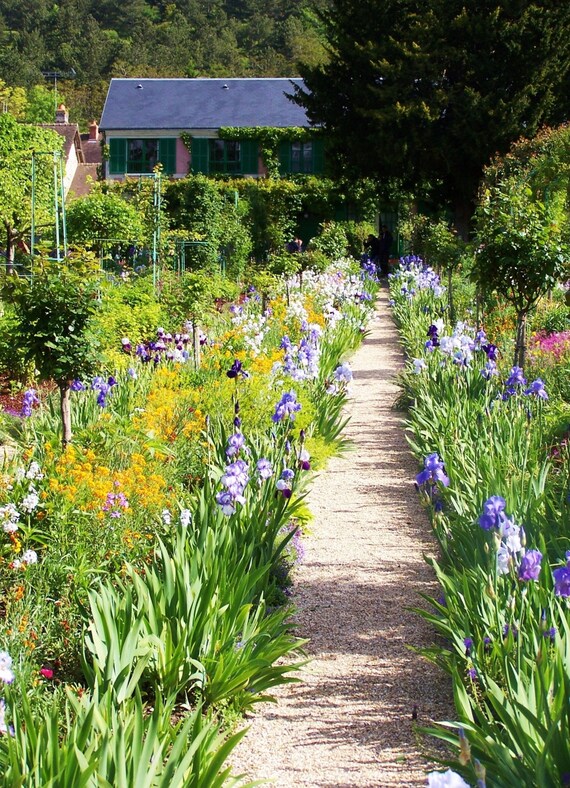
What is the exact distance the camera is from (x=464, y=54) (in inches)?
952

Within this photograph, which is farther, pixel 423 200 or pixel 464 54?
pixel 423 200

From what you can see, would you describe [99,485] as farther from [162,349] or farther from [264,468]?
[162,349]

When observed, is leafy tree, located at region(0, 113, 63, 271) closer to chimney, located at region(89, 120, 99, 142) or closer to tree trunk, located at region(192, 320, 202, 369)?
tree trunk, located at region(192, 320, 202, 369)

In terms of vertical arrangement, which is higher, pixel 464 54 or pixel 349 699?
pixel 464 54

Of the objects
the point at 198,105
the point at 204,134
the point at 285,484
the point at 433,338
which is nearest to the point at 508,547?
the point at 285,484

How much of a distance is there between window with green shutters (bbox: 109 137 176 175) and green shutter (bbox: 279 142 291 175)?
3.66 metres

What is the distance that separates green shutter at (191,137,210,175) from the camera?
33906mm

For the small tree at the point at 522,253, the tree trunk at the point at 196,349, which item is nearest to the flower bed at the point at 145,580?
the tree trunk at the point at 196,349

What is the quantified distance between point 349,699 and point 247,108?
32864mm

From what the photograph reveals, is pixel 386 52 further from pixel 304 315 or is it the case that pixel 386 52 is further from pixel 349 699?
pixel 349 699

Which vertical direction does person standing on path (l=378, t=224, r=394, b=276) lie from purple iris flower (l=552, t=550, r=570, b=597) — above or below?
below

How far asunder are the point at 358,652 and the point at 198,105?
3309cm

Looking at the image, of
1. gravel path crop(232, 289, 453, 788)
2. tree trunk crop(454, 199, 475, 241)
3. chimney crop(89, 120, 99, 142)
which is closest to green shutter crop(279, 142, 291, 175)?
tree trunk crop(454, 199, 475, 241)

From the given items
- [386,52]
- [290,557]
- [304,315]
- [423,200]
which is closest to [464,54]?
[386,52]
